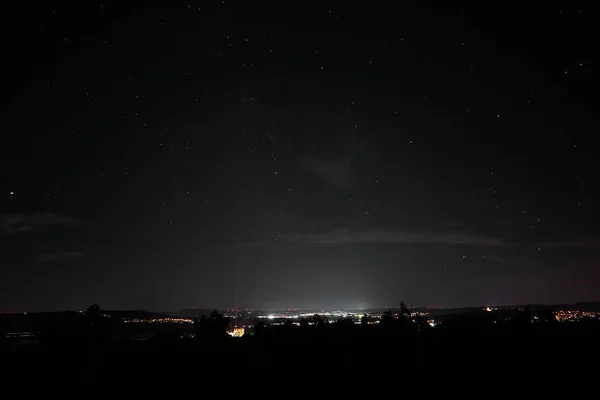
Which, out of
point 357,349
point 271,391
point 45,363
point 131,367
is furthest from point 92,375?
point 357,349

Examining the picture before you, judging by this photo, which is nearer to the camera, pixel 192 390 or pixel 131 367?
pixel 192 390

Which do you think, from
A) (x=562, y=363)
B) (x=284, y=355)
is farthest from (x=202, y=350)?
(x=562, y=363)

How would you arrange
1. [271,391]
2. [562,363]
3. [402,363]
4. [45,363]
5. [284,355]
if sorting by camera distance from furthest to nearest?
[284,355] < [45,363] < [402,363] < [562,363] < [271,391]

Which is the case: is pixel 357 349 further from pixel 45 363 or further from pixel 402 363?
pixel 45 363

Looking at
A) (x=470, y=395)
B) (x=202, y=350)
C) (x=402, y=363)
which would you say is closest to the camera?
(x=470, y=395)

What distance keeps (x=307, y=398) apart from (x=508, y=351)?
34.1 feet

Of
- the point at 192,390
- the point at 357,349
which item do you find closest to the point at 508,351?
the point at 357,349

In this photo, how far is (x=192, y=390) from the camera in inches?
547

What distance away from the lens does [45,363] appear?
18.4 meters

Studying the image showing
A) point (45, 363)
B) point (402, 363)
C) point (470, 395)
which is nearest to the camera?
point (470, 395)

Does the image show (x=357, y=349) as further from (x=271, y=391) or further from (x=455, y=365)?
(x=271, y=391)

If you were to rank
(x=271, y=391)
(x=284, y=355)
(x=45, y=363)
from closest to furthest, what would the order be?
(x=271, y=391) → (x=45, y=363) → (x=284, y=355)

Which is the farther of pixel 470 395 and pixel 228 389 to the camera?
pixel 228 389

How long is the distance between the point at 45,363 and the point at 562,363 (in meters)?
20.8
